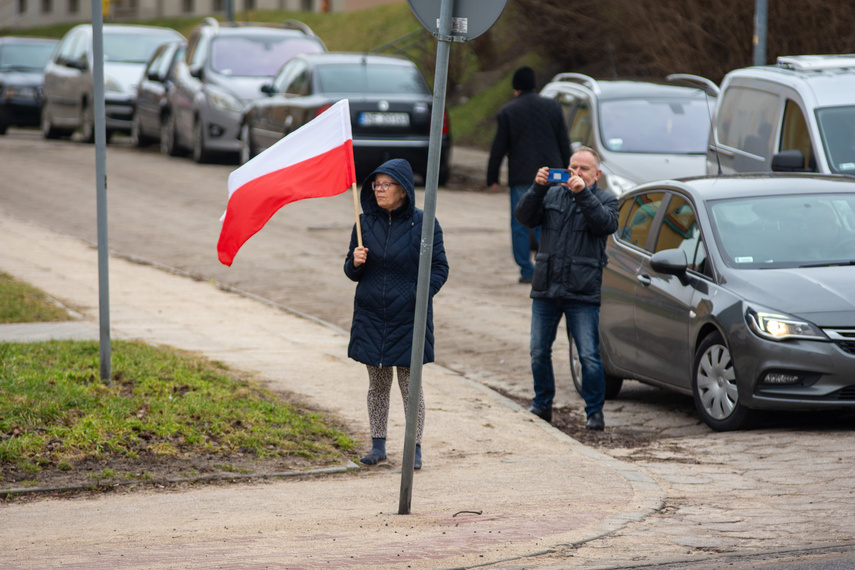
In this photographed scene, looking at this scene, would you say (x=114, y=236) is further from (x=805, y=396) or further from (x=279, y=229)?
(x=805, y=396)

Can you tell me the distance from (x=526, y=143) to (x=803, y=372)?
6299 millimetres

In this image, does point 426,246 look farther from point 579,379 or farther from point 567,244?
point 579,379

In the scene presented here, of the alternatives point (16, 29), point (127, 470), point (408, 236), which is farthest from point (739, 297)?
point (16, 29)

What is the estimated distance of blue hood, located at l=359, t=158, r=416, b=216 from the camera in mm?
6879

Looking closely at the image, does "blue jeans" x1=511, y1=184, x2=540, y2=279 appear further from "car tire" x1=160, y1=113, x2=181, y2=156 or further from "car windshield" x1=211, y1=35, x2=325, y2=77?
"car tire" x1=160, y1=113, x2=181, y2=156

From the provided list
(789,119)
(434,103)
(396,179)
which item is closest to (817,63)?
(789,119)

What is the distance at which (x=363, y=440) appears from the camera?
771cm

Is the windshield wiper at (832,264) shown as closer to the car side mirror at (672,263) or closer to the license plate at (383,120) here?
the car side mirror at (672,263)

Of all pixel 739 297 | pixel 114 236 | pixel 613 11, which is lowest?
pixel 114 236

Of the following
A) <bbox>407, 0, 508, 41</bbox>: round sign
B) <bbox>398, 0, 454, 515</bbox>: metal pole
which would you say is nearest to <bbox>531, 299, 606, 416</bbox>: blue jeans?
<bbox>398, 0, 454, 515</bbox>: metal pole

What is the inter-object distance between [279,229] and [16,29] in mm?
61437

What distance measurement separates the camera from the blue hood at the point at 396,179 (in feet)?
22.6

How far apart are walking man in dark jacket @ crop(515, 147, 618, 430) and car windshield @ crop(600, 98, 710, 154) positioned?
622 centimetres

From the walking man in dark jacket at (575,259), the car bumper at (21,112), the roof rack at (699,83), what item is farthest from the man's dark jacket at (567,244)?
the car bumper at (21,112)
